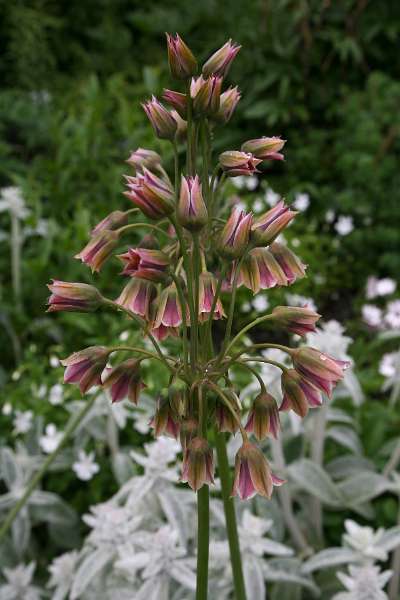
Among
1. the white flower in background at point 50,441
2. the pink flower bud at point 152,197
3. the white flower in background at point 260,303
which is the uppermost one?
the white flower in background at point 260,303

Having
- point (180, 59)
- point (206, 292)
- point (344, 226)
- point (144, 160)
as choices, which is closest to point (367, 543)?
point (206, 292)

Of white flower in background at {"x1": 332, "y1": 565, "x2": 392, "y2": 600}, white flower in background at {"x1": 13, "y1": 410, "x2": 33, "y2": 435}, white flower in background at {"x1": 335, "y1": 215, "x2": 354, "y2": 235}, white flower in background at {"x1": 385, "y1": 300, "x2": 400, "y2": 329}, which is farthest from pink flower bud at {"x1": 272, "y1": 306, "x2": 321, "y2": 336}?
white flower in background at {"x1": 335, "y1": 215, "x2": 354, "y2": 235}

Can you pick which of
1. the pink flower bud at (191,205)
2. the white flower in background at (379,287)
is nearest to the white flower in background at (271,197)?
the white flower in background at (379,287)

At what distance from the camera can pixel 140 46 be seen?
5.38 m

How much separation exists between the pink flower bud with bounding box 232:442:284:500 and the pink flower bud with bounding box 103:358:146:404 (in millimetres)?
177

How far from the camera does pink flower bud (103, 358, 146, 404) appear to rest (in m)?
1.09

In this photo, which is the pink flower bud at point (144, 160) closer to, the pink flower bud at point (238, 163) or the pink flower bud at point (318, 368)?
the pink flower bud at point (238, 163)

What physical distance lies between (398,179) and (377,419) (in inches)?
67.3

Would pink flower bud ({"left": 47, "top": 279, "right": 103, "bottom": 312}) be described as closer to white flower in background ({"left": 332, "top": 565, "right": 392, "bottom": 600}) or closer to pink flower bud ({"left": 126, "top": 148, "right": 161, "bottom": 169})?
pink flower bud ({"left": 126, "top": 148, "right": 161, "bottom": 169})

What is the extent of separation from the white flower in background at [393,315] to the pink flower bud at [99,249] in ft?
7.59

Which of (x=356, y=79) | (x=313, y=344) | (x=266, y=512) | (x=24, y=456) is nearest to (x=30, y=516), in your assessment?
(x=24, y=456)

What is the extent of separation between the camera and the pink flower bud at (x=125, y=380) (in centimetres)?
109

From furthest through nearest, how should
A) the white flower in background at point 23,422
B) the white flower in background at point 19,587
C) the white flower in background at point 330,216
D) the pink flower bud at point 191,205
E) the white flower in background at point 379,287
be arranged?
the white flower in background at point 330,216 < the white flower in background at point 379,287 < the white flower in background at point 23,422 < the white flower in background at point 19,587 < the pink flower bud at point 191,205

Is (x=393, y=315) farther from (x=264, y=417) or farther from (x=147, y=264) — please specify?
(x=147, y=264)
